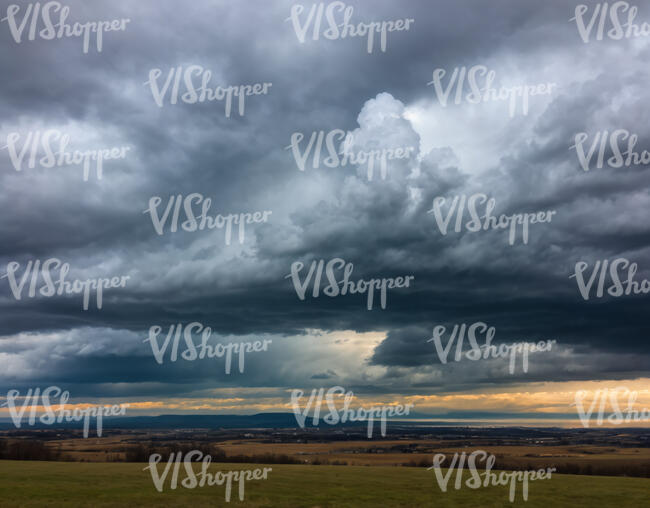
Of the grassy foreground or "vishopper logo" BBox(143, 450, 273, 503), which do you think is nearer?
the grassy foreground

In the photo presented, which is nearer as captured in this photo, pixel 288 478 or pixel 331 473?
pixel 288 478

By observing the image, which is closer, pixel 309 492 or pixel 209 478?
pixel 309 492

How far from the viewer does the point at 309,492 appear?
77812 mm

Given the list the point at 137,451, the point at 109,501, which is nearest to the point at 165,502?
the point at 109,501

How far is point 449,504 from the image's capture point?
227 ft

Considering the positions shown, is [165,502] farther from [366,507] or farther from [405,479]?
[405,479]

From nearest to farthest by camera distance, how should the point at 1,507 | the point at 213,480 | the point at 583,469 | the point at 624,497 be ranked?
1. the point at 1,507
2. the point at 624,497
3. the point at 213,480
4. the point at 583,469

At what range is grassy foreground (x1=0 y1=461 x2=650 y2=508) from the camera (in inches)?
2719

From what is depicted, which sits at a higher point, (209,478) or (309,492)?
(209,478)

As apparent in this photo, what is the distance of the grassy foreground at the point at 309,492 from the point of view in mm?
69062

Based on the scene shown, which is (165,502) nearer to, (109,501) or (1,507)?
(109,501)

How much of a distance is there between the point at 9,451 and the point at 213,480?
111194 millimetres

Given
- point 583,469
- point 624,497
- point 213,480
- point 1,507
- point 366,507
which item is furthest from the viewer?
point 583,469

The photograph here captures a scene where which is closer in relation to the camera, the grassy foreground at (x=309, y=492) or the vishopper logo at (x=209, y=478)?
the grassy foreground at (x=309, y=492)
